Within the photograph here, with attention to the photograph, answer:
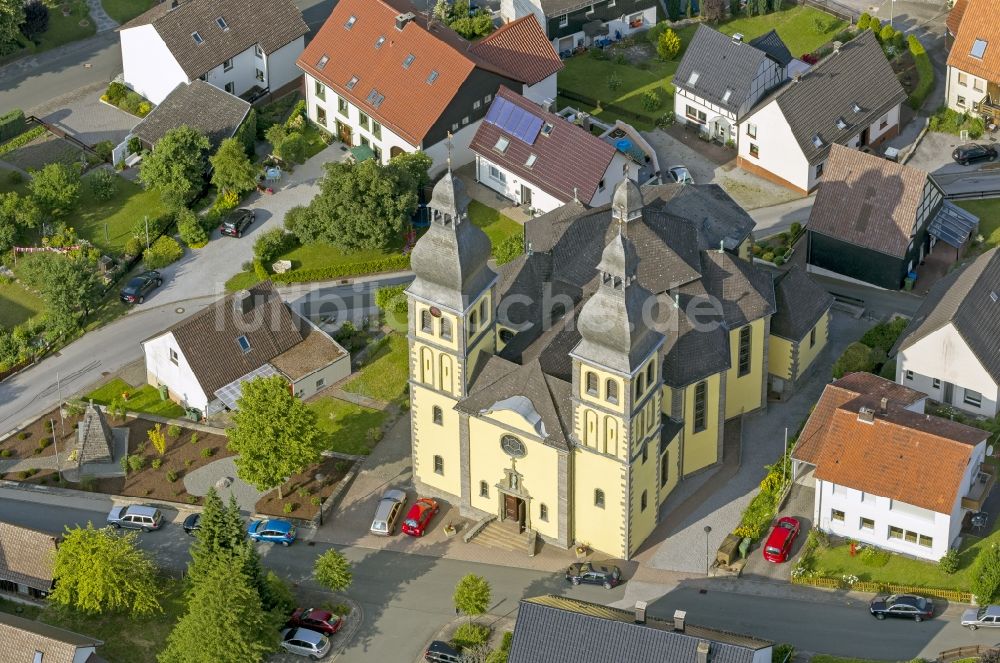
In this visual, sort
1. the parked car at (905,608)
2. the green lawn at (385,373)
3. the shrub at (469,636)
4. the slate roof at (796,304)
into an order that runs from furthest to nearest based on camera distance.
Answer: the green lawn at (385,373)
the slate roof at (796,304)
the shrub at (469,636)
the parked car at (905,608)

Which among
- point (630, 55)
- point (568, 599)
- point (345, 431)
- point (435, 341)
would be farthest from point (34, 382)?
point (630, 55)

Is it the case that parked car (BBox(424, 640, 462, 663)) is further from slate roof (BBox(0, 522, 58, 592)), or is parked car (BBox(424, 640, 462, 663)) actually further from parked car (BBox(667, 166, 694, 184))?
parked car (BBox(667, 166, 694, 184))

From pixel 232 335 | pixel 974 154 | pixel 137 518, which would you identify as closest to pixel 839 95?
pixel 974 154

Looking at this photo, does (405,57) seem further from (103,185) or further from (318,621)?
(318,621)

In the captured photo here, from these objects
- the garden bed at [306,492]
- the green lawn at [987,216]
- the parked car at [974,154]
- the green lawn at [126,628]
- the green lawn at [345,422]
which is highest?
the parked car at [974,154]

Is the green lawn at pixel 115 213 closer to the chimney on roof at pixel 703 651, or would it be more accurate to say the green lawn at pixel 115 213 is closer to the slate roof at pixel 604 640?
the slate roof at pixel 604 640

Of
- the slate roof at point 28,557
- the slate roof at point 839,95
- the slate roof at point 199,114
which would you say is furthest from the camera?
the slate roof at point 199,114

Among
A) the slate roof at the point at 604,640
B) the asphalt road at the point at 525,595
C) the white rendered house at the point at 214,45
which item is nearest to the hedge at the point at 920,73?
the white rendered house at the point at 214,45
